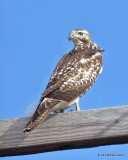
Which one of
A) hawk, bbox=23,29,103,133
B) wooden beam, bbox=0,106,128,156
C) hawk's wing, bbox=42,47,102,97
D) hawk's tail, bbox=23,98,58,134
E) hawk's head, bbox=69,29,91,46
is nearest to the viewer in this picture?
wooden beam, bbox=0,106,128,156

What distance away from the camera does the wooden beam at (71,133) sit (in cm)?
213

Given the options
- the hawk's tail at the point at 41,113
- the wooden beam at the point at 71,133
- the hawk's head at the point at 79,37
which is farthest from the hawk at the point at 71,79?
the hawk's head at the point at 79,37

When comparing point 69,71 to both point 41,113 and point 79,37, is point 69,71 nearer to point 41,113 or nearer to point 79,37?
point 41,113

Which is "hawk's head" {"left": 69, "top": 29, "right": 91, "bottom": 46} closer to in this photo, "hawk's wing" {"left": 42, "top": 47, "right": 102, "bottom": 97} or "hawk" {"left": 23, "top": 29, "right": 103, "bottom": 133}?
"hawk" {"left": 23, "top": 29, "right": 103, "bottom": 133}

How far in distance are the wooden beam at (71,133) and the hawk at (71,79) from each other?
23 centimetres

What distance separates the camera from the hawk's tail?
90.8 inches

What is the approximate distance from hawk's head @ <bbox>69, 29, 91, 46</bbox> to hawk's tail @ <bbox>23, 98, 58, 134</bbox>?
3.14m

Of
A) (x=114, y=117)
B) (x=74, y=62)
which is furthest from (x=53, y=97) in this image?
(x=114, y=117)

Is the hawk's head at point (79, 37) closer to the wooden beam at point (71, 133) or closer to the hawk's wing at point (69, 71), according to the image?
the hawk's wing at point (69, 71)

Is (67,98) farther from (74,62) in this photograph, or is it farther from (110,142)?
(110,142)

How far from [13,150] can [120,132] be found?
1.81 feet

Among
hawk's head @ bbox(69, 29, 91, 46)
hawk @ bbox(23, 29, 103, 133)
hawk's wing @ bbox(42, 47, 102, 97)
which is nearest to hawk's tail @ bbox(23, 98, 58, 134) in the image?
hawk @ bbox(23, 29, 103, 133)

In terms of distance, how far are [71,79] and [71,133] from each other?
2387mm

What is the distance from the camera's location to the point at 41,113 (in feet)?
9.66
